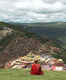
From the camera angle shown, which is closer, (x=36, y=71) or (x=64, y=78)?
(x=64, y=78)

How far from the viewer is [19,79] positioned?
1141 cm

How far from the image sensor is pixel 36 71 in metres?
14.1

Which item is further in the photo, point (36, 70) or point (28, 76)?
point (36, 70)

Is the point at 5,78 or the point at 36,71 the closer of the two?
the point at 5,78

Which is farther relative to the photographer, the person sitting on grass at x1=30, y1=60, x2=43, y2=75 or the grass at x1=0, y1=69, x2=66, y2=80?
the person sitting on grass at x1=30, y1=60, x2=43, y2=75

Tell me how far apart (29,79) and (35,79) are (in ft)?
1.24

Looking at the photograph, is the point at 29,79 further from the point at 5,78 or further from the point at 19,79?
the point at 5,78

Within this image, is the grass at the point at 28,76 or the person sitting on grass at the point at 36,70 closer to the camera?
the grass at the point at 28,76

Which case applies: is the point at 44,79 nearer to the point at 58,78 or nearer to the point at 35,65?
the point at 58,78

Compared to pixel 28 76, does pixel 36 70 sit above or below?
above

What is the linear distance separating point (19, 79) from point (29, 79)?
1.93 feet

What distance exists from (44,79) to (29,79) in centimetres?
91

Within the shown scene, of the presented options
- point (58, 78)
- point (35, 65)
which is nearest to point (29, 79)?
point (58, 78)

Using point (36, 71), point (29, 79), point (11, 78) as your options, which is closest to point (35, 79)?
point (29, 79)
